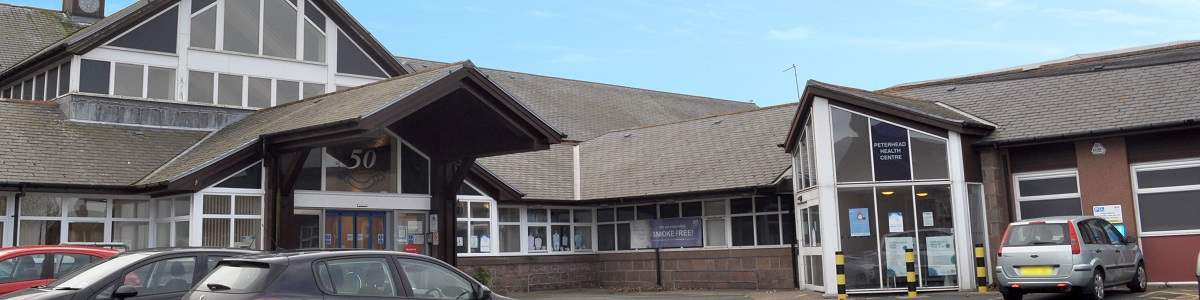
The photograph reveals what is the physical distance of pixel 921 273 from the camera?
20250 mm

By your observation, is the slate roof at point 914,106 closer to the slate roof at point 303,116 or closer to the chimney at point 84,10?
the slate roof at point 303,116

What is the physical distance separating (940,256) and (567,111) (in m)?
17.7

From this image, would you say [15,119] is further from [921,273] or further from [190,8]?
[921,273]

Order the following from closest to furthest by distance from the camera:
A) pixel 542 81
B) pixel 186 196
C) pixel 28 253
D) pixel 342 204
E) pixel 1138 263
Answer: pixel 28 253 → pixel 1138 263 → pixel 186 196 → pixel 342 204 → pixel 542 81

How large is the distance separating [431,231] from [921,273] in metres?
10.1

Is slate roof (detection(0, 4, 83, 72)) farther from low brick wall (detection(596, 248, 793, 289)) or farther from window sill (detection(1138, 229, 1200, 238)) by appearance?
window sill (detection(1138, 229, 1200, 238))

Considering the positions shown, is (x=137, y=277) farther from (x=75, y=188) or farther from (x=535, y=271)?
(x=535, y=271)

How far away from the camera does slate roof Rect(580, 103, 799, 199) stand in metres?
25.5

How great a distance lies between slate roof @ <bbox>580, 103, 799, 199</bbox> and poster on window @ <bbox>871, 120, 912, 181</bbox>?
12.5ft

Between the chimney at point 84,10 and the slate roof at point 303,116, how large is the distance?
985 centimetres

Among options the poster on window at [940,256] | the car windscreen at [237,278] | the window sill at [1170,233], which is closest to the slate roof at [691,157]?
the poster on window at [940,256]

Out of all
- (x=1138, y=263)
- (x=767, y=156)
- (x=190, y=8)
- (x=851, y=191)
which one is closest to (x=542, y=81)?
(x=767, y=156)

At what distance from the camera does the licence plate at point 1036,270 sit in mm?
16188

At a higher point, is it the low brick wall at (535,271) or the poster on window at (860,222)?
the poster on window at (860,222)
